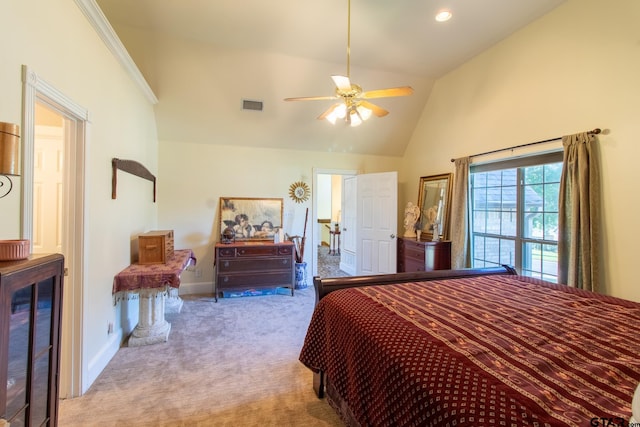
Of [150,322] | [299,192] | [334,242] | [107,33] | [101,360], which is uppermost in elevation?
[107,33]

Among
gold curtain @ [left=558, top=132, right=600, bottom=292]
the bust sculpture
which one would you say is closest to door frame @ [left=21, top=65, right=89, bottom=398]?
gold curtain @ [left=558, top=132, right=600, bottom=292]

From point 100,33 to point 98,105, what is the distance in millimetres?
530

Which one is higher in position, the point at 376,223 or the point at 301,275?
the point at 376,223

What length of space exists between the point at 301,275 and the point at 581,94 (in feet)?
13.3

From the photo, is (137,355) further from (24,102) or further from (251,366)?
(24,102)

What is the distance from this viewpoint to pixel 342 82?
2.20 m

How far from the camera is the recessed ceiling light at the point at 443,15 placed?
269cm

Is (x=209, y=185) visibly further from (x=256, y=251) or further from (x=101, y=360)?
(x=101, y=360)

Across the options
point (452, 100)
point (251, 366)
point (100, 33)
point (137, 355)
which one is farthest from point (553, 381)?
point (452, 100)

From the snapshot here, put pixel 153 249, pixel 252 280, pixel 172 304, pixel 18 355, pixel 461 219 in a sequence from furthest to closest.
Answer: pixel 252 280, pixel 461 219, pixel 172 304, pixel 153 249, pixel 18 355

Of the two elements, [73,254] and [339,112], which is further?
[339,112]

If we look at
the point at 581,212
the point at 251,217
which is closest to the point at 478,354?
the point at 581,212

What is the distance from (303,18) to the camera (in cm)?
282

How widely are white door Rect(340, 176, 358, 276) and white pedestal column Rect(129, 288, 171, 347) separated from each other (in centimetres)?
351
